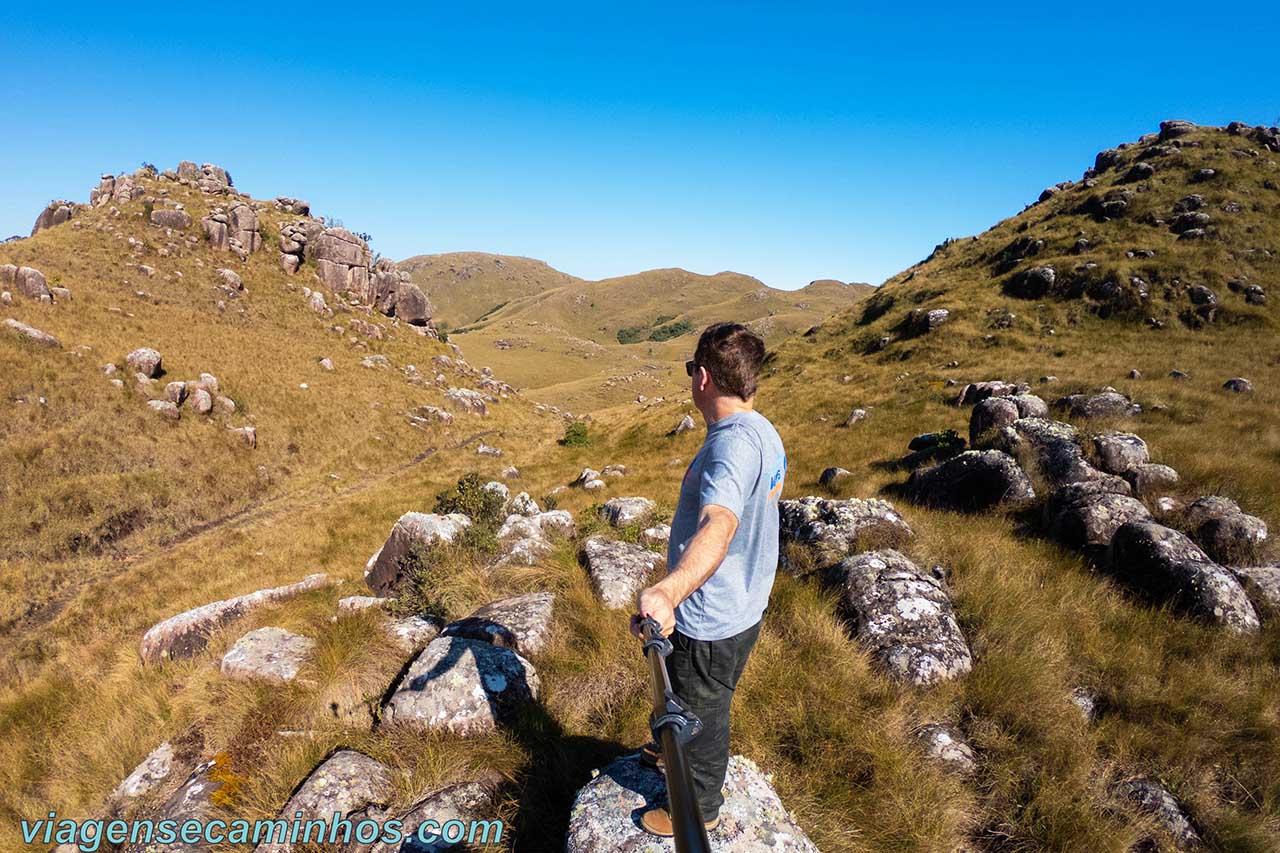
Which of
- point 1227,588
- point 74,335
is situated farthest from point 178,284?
point 1227,588

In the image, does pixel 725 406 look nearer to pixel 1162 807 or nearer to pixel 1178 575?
pixel 1162 807

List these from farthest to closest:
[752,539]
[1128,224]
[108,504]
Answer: [1128,224] < [108,504] < [752,539]

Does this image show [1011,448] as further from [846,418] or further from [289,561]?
[289,561]

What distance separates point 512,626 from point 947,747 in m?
4.68

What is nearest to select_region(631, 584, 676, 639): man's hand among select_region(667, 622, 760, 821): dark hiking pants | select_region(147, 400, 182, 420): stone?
Result: select_region(667, 622, 760, 821): dark hiking pants

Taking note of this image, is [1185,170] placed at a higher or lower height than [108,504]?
higher

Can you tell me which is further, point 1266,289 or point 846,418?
point 1266,289

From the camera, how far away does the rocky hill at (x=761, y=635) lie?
4.10 metres

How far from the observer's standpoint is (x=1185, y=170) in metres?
39.1

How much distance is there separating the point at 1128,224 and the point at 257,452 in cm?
5756

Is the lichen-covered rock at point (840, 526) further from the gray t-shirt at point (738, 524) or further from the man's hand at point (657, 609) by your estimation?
the man's hand at point (657, 609)

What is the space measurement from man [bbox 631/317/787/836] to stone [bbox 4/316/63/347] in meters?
34.7

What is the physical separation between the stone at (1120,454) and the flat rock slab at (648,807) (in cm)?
1089

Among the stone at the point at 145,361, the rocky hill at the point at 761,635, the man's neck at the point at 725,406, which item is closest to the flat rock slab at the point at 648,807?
the rocky hill at the point at 761,635
